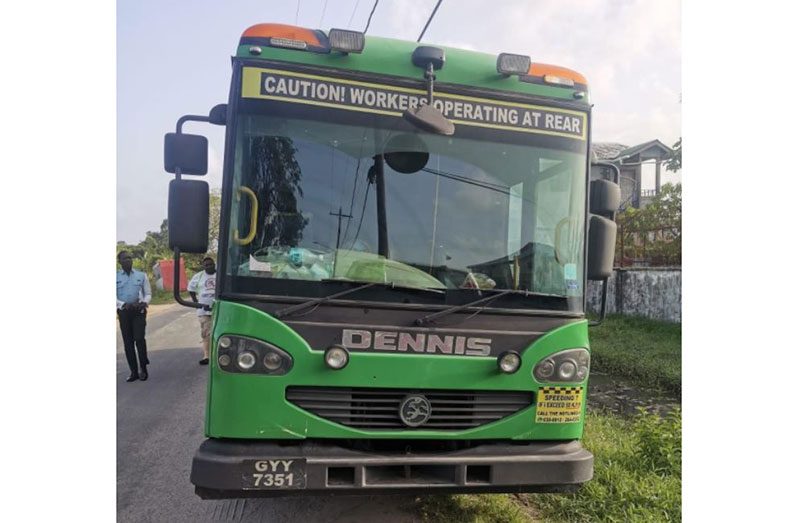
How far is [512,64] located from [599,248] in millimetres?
1233

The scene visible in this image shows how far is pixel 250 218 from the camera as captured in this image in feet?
9.49

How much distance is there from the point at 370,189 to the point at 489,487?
1722 mm

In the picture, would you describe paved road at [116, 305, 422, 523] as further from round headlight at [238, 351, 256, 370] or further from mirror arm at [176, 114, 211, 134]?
mirror arm at [176, 114, 211, 134]

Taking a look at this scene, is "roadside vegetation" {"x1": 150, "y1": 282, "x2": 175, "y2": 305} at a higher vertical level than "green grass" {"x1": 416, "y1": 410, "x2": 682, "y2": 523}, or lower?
lower

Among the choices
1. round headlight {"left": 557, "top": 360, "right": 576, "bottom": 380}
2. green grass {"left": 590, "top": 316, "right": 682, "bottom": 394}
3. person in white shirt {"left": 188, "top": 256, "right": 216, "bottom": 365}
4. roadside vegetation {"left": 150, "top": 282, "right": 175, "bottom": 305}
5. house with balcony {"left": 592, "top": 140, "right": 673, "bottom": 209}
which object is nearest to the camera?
round headlight {"left": 557, "top": 360, "right": 576, "bottom": 380}

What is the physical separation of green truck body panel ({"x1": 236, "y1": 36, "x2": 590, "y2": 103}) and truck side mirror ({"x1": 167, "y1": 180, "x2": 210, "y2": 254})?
2.52 feet

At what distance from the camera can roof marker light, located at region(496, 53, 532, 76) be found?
3.17 meters

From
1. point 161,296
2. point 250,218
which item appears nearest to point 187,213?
point 250,218

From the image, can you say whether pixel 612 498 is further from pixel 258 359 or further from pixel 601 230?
pixel 258 359

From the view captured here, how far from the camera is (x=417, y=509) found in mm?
3559

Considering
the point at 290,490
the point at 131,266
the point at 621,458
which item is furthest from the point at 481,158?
the point at 131,266

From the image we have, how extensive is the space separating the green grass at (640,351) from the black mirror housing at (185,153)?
6907mm

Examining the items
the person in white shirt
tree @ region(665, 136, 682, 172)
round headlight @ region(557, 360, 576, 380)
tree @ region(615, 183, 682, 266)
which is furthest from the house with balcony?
round headlight @ region(557, 360, 576, 380)

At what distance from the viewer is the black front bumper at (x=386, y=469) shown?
2.61 meters
